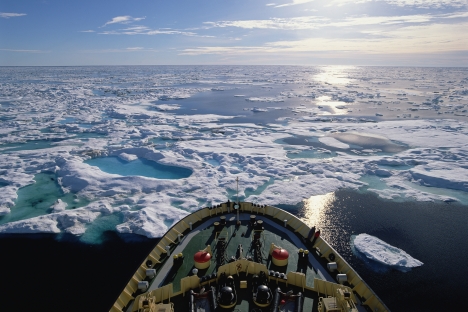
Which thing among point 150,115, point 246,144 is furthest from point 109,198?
point 150,115

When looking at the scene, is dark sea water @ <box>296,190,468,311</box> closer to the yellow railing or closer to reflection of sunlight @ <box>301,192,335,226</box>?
reflection of sunlight @ <box>301,192,335,226</box>

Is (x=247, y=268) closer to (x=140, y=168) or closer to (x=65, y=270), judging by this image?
(x=65, y=270)

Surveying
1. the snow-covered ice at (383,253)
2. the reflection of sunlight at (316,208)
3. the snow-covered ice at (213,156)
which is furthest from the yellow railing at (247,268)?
the reflection of sunlight at (316,208)

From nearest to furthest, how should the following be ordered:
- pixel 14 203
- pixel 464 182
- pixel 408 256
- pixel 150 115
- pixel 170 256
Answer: pixel 170 256 < pixel 408 256 < pixel 14 203 < pixel 464 182 < pixel 150 115

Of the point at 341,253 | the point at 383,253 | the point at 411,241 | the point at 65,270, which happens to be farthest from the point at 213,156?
the point at 411,241

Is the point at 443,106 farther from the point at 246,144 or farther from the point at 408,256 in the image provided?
the point at 408,256

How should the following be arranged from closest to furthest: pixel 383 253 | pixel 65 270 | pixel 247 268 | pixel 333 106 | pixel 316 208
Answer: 1. pixel 247 268
2. pixel 65 270
3. pixel 383 253
4. pixel 316 208
5. pixel 333 106
